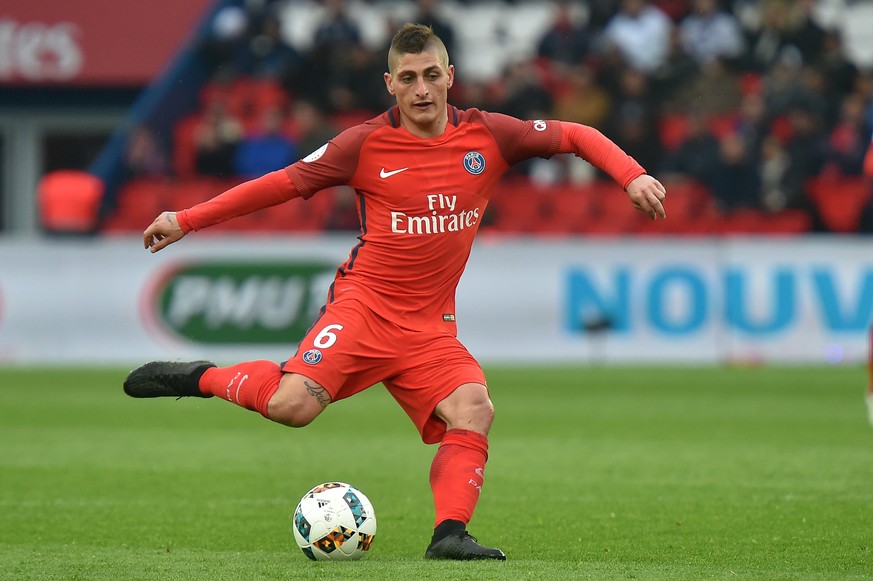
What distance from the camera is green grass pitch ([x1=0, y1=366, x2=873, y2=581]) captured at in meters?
5.78

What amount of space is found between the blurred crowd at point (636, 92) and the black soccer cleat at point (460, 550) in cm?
1259

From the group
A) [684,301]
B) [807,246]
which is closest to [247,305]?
[684,301]

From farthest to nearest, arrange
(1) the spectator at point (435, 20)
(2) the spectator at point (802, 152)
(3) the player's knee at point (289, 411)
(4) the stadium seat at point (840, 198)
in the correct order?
1. (1) the spectator at point (435, 20)
2. (4) the stadium seat at point (840, 198)
3. (2) the spectator at point (802, 152)
4. (3) the player's knee at point (289, 411)

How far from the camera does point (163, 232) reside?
6.00 metres

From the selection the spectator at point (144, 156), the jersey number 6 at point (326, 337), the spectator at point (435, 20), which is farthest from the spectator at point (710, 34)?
the jersey number 6 at point (326, 337)

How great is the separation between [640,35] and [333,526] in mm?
15032

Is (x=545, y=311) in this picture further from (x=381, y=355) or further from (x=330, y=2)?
(x=381, y=355)

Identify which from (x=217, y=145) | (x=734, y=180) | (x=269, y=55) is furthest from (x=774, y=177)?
(x=269, y=55)

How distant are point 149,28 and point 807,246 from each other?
11.5 metres

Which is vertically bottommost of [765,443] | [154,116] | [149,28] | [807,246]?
[765,443]

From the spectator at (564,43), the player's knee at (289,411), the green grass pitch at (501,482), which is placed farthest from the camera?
the spectator at (564,43)

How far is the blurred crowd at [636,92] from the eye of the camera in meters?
18.2

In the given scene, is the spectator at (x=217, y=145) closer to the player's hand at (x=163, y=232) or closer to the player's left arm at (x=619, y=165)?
the player's hand at (x=163, y=232)

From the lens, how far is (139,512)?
24.0 feet
